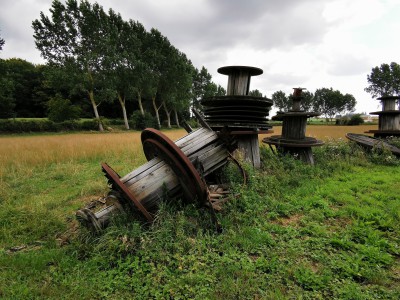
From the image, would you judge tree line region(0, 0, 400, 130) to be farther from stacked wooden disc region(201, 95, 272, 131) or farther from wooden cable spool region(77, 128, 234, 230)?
wooden cable spool region(77, 128, 234, 230)


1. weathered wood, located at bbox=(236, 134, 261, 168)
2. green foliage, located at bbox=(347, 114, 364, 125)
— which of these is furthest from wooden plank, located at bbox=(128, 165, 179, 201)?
green foliage, located at bbox=(347, 114, 364, 125)

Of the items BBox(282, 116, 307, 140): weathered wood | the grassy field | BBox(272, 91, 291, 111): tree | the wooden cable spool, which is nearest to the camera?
the grassy field

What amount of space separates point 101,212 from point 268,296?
228 cm

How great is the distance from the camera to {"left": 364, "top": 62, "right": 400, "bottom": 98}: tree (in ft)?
213

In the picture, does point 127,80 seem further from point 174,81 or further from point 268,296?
point 268,296

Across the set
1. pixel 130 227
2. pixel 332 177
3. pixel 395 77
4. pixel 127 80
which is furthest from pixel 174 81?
pixel 395 77

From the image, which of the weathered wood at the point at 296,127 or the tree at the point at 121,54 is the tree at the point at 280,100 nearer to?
the tree at the point at 121,54

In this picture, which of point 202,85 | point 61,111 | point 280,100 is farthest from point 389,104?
point 280,100

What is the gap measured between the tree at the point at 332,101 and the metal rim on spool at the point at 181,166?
9275 cm

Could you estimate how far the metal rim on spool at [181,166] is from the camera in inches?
119

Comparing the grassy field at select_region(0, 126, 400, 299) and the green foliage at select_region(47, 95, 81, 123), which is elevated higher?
the green foliage at select_region(47, 95, 81, 123)

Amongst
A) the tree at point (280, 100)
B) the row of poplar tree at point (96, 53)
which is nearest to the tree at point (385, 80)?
the tree at point (280, 100)

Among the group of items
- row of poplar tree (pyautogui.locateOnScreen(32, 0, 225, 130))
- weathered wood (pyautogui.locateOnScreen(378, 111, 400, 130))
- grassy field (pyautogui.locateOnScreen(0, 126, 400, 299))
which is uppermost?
row of poplar tree (pyautogui.locateOnScreen(32, 0, 225, 130))

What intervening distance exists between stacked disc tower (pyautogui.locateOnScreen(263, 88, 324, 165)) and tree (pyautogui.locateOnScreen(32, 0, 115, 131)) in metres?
24.9
